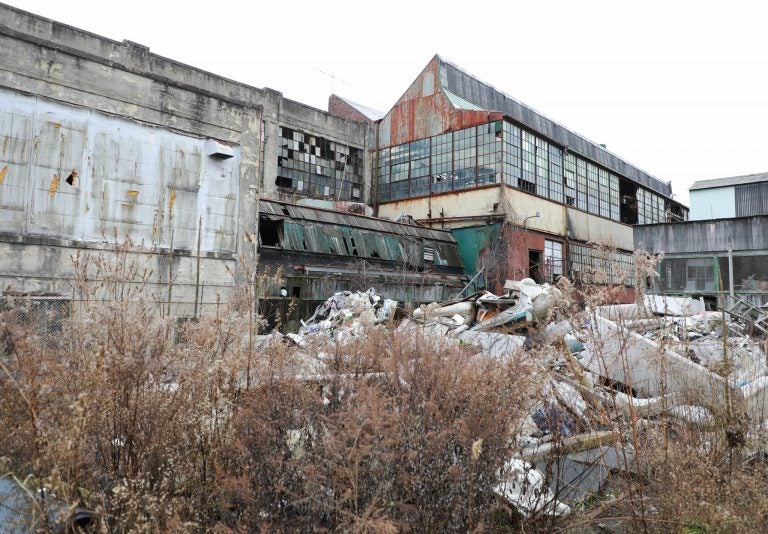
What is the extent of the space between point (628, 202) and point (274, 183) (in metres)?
23.5

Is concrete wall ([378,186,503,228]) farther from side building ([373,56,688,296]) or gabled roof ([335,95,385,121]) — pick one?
gabled roof ([335,95,385,121])

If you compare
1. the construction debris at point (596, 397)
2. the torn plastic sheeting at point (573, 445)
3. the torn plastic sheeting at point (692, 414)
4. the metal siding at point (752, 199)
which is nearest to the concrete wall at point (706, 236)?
the metal siding at point (752, 199)

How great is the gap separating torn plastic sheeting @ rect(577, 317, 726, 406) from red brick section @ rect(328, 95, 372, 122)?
23.5 m

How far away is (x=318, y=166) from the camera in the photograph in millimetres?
25109

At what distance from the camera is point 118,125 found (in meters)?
11.6

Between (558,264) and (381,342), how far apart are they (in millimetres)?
22170

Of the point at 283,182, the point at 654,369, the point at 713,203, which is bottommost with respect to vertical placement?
the point at 654,369

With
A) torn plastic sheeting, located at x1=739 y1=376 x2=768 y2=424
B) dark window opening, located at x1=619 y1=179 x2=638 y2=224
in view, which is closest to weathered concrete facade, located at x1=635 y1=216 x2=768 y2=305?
dark window opening, located at x1=619 y1=179 x2=638 y2=224

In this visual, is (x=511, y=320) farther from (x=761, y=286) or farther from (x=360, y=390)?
(x=761, y=286)

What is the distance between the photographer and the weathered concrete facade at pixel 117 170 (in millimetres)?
10219

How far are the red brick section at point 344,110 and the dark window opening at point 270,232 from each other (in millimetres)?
13287

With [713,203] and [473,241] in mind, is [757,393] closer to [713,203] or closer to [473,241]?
[473,241]

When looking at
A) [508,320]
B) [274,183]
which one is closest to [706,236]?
[508,320]

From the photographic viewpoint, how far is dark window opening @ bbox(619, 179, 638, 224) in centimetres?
3153
